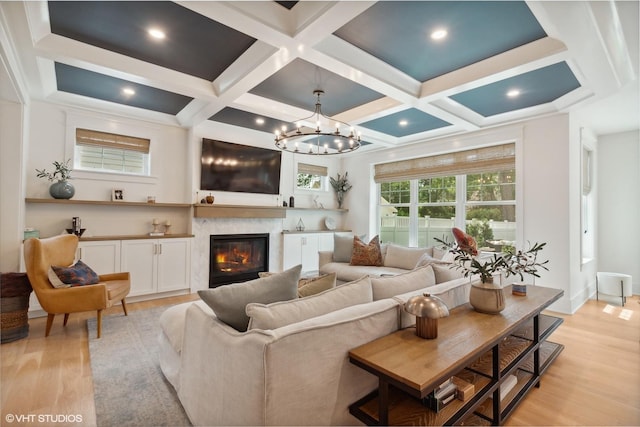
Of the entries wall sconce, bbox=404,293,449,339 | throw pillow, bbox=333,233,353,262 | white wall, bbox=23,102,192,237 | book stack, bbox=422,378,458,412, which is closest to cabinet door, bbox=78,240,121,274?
white wall, bbox=23,102,192,237

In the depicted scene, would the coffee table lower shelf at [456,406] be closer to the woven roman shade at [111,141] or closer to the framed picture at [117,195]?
the framed picture at [117,195]

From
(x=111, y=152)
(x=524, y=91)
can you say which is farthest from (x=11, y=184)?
(x=524, y=91)

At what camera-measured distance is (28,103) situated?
3.46 meters

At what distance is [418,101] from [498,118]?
170 centimetres

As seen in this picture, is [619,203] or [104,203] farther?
[619,203]

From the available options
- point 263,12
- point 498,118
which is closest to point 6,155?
point 263,12

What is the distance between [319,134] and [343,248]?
2170 mm

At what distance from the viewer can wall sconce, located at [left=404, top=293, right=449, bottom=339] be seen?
4.74ft

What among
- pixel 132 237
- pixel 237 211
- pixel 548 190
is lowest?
pixel 132 237

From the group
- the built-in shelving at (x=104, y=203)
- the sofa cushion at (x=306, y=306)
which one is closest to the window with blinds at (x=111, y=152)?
the built-in shelving at (x=104, y=203)

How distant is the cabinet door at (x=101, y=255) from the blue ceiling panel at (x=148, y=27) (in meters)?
2.36

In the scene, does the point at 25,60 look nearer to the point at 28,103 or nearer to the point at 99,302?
the point at 28,103

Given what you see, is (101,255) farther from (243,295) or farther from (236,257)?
(243,295)

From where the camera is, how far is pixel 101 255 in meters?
3.76
